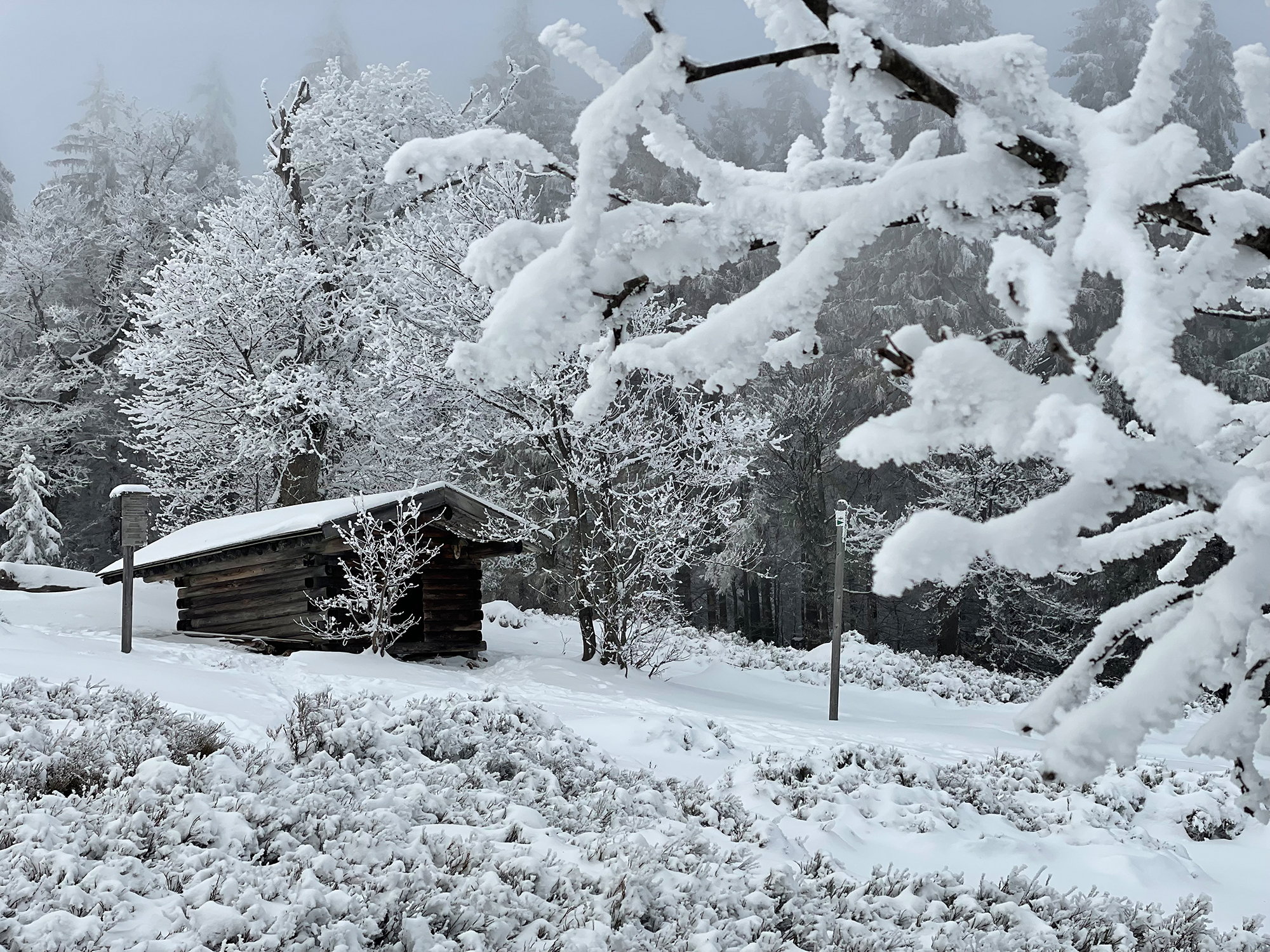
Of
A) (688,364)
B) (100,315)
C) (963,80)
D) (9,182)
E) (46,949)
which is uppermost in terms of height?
(9,182)

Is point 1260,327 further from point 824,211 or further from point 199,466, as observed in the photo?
point 824,211

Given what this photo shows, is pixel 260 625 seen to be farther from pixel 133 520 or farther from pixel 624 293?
pixel 624 293

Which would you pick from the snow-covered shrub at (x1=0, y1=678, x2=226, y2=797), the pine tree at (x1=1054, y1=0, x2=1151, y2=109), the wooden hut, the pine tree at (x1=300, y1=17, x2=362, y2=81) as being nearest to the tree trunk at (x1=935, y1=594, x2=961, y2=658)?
the wooden hut

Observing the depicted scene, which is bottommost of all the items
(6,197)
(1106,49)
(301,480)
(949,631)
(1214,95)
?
(949,631)

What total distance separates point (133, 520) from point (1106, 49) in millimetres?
32785

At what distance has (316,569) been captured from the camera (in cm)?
1323

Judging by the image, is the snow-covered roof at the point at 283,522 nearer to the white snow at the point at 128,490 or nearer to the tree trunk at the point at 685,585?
the white snow at the point at 128,490

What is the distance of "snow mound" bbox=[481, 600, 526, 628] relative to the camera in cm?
1878

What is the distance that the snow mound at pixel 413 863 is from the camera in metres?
3.10

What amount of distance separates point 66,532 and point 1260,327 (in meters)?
35.9

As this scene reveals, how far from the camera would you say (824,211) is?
82.3 inches

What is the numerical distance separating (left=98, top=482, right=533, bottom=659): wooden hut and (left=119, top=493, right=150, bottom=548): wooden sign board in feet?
4.55

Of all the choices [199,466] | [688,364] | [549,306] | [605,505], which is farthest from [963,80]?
[199,466]

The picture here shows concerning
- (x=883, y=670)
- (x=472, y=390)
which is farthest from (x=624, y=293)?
(x=883, y=670)
